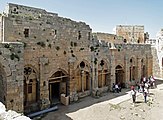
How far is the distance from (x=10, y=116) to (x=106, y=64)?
46.0ft

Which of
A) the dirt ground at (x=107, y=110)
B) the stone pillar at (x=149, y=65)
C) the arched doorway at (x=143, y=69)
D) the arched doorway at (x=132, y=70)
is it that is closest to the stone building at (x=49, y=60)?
the dirt ground at (x=107, y=110)

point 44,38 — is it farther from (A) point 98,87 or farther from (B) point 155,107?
(B) point 155,107

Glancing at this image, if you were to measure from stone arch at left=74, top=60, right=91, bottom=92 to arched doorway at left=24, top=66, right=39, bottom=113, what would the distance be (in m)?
3.62

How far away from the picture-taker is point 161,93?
18.5m

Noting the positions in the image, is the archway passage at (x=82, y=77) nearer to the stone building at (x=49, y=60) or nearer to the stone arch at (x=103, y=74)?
the stone building at (x=49, y=60)

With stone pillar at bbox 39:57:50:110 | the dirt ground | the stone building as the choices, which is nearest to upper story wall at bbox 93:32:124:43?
the stone building

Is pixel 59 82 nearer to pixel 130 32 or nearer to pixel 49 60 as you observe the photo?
pixel 49 60

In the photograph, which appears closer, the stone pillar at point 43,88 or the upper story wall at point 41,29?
the upper story wall at point 41,29

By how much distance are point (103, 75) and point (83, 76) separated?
9.33ft

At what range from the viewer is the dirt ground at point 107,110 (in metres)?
12.3

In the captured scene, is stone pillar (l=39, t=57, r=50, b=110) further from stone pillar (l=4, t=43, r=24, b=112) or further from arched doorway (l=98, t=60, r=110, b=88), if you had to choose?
arched doorway (l=98, t=60, r=110, b=88)

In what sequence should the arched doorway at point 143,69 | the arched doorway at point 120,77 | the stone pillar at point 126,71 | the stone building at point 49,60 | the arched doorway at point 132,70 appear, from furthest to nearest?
the arched doorway at point 143,69, the arched doorway at point 132,70, the arched doorway at point 120,77, the stone pillar at point 126,71, the stone building at point 49,60

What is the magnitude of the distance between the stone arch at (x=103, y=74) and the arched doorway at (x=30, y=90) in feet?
21.6

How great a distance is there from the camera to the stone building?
11.0 metres
